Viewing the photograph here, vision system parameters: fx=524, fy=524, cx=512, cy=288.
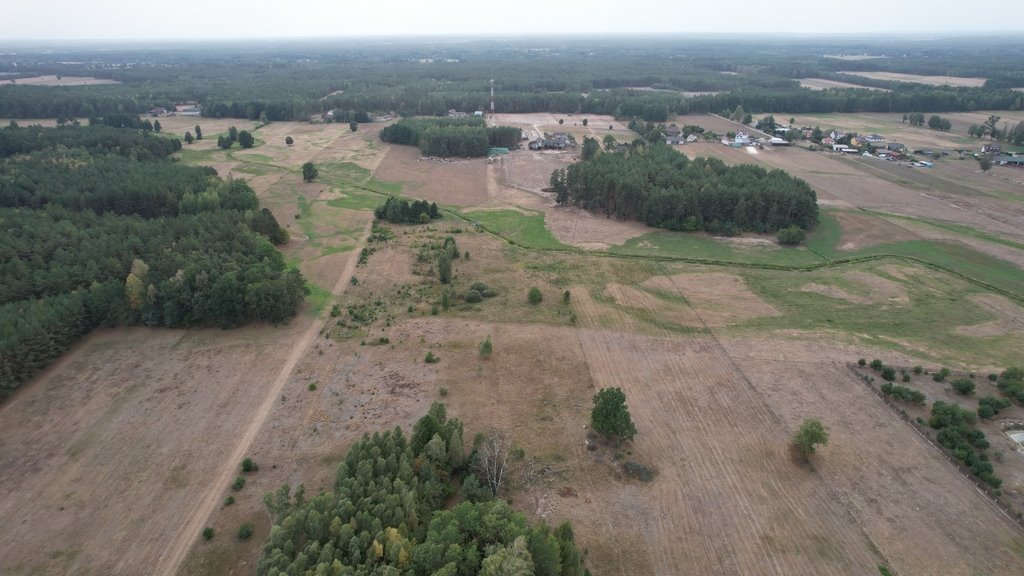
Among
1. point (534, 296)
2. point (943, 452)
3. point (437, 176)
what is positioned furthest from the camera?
point (437, 176)

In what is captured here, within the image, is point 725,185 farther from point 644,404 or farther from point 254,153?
point 254,153

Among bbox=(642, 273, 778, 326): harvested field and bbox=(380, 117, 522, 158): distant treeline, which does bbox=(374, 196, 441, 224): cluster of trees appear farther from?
bbox=(380, 117, 522, 158): distant treeline

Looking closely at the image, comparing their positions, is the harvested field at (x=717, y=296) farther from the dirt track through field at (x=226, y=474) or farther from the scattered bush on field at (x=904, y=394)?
the dirt track through field at (x=226, y=474)

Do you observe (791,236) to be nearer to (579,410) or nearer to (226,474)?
(579,410)

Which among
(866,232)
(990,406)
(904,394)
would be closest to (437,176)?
(866,232)

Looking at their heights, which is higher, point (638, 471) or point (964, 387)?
point (964, 387)

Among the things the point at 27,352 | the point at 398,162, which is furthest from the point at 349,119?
the point at 27,352
